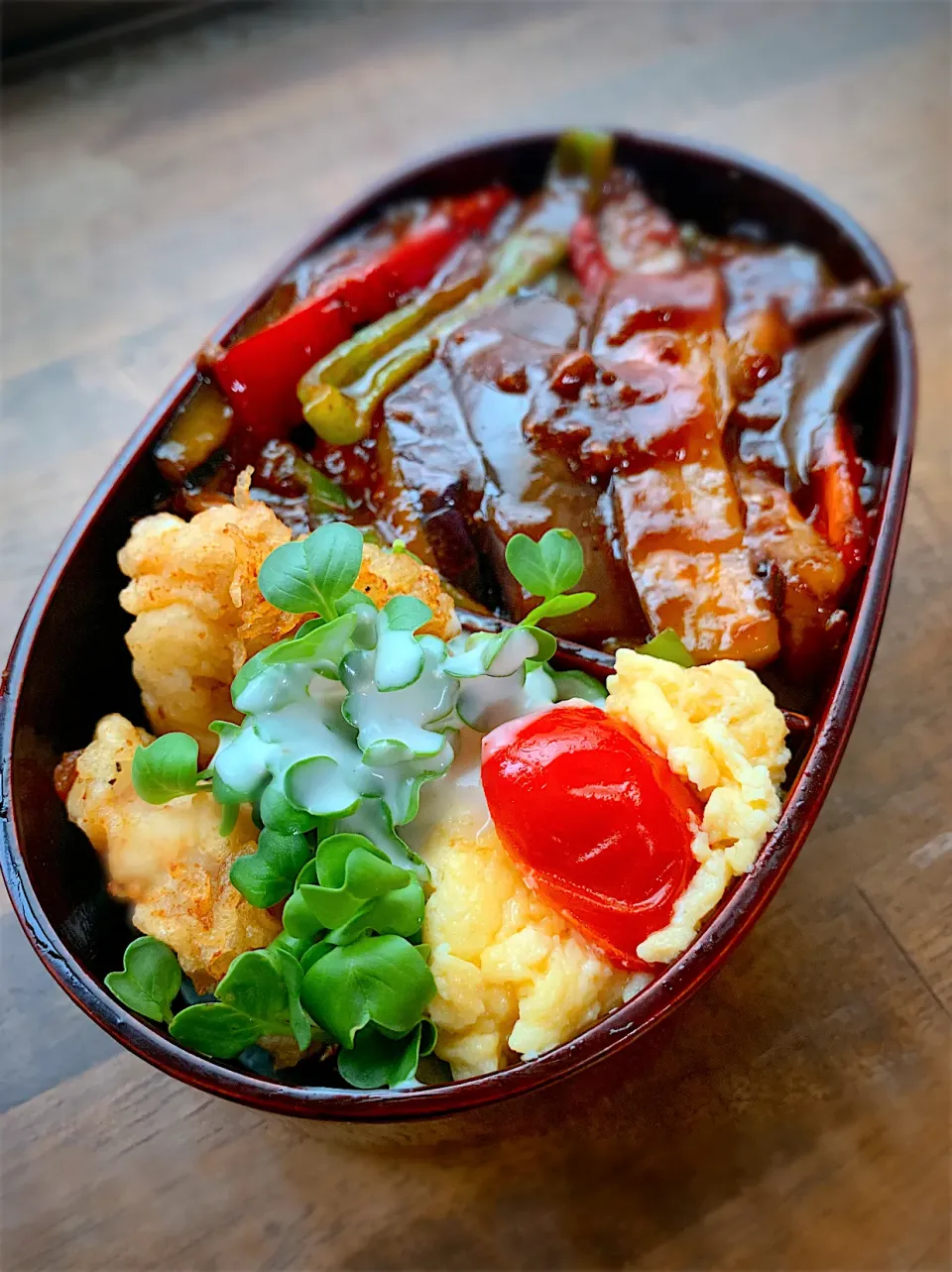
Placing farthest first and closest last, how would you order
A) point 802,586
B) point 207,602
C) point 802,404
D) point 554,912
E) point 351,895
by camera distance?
point 802,404, point 802,586, point 207,602, point 554,912, point 351,895

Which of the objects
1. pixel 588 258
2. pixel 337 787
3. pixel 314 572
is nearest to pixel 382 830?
pixel 337 787

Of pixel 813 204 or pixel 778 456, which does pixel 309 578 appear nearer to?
pixel 778 456

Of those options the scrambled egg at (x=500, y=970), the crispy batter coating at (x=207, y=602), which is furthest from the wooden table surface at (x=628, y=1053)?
the crispy batter coating at (x=207, y=602)

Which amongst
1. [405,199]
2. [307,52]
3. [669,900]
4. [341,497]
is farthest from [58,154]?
[669,900]

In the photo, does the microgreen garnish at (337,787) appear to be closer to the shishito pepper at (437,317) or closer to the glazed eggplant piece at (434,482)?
the glazed eggplant piece at (434,482)

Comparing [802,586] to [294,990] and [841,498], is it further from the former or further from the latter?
[294,990]

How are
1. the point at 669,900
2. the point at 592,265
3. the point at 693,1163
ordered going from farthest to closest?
the point at 592,265
the point at 693,1163
the point at 669,900
